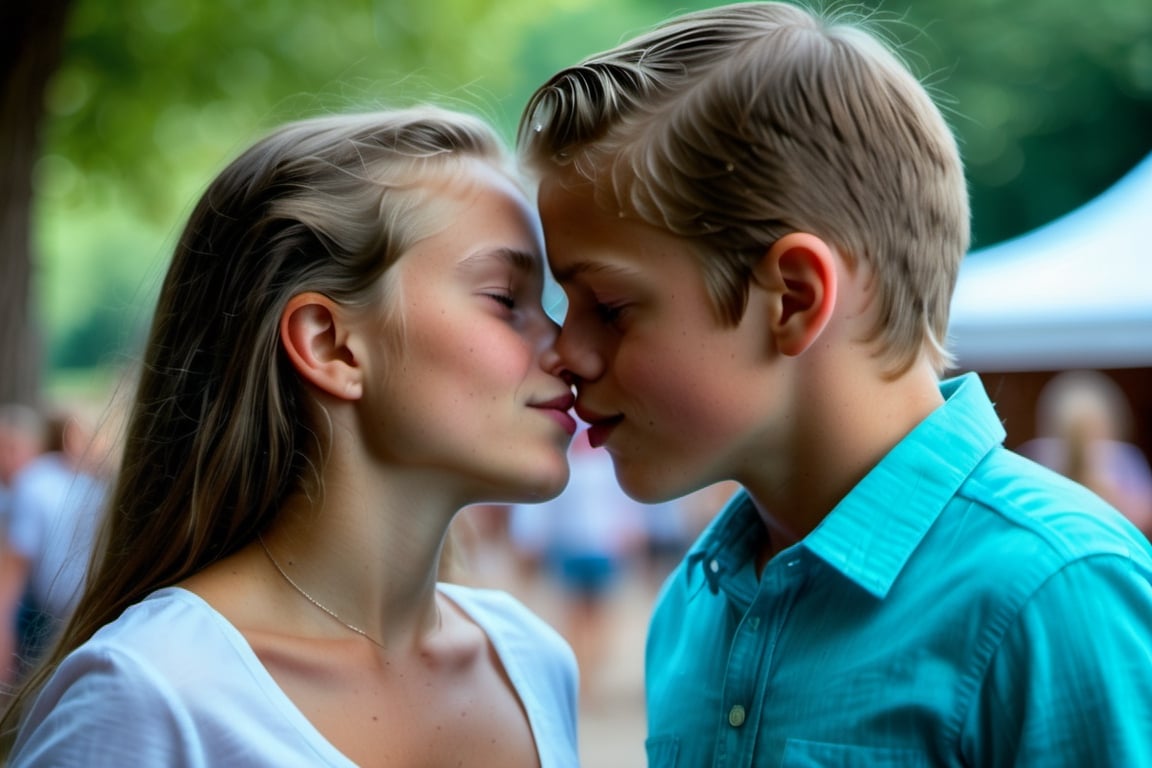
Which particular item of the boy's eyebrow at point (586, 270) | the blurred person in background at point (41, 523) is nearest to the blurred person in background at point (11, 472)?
the blurred person in background at point (41, 523)

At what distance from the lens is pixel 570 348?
2.22 m

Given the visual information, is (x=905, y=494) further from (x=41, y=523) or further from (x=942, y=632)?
(x=41, y=523)

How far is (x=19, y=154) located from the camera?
9.56 m

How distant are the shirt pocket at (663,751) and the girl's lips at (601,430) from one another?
508mm

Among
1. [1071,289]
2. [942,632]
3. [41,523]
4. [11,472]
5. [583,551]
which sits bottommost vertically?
[583,551]

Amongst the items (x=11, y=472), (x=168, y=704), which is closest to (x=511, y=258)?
(x=168, y=704)

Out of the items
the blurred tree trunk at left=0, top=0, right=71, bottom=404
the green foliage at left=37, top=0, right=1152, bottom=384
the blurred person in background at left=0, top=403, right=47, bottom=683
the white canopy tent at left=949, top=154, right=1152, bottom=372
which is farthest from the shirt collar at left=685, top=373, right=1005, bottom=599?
the blurred tree trunk at left=0, top=0, right=71, bottom=404

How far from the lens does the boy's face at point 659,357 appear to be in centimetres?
202

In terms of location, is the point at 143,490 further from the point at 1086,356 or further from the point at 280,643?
the point at 1086,356

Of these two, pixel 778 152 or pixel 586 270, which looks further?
pixel 586 270

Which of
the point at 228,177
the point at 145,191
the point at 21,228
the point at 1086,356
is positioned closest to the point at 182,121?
the point at 145,191

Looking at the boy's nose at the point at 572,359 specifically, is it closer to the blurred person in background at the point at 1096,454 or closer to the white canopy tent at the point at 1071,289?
the blurred person in background at the point at 1096,454

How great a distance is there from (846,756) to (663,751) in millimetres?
465

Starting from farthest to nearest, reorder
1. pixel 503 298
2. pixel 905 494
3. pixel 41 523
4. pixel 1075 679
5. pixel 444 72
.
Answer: pixel 444 72 < pixel 41 523 < pixel 503 298 < pixel 905 494 < pixel 1075 679
